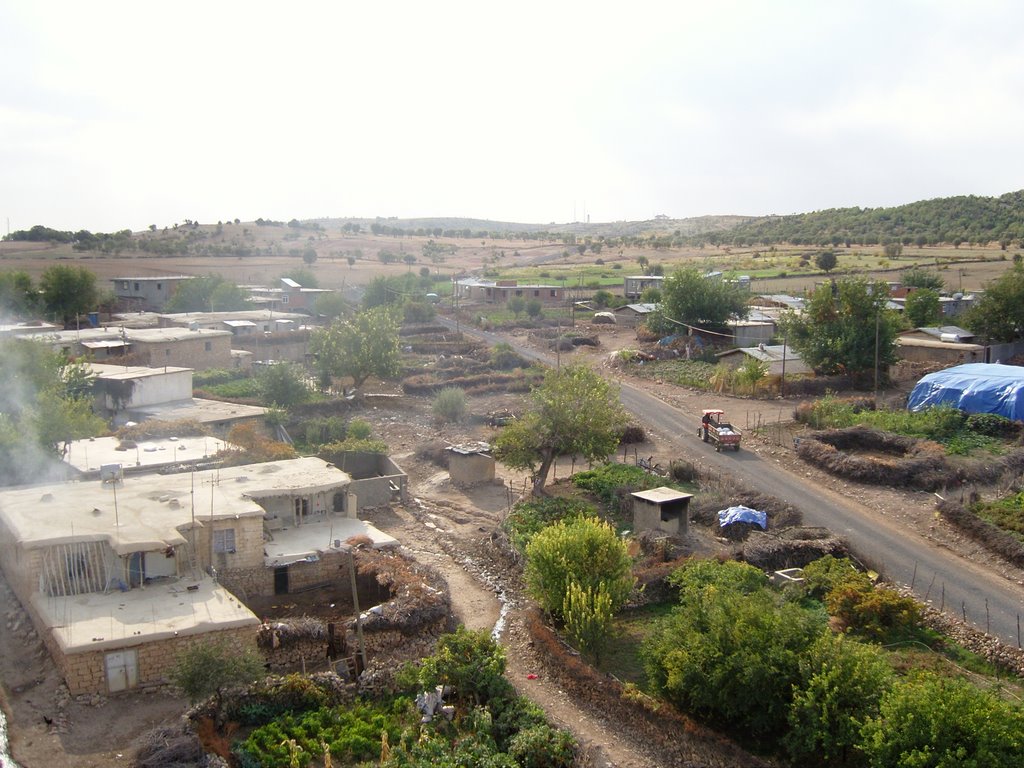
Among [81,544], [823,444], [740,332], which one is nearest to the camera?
[81,544]

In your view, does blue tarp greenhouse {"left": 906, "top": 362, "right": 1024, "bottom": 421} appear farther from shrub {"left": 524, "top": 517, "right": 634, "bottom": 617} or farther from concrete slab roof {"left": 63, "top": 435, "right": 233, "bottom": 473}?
concrete slab roof {"left": 63, "top": 435, "right": 233, "bottom": 473}

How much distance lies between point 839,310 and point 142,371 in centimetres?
2439

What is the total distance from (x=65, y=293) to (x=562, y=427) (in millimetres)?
38275

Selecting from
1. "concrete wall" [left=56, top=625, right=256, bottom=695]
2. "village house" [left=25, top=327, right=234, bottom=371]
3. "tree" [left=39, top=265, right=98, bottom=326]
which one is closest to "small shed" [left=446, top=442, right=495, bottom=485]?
"concrete wall" [left=56, top=625, right=256, bottom=695]

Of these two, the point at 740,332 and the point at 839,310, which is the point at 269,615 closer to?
the point at 839,310

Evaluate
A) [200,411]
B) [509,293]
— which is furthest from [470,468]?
[509,293]

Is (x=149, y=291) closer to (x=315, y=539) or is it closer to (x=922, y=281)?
(x=315, y=539)

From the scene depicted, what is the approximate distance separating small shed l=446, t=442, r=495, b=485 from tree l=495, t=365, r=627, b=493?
1.28 metres

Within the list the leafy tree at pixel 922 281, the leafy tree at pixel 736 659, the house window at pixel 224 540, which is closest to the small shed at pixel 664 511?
the leafy tree at pixel 736 659

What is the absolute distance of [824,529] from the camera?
742 inches

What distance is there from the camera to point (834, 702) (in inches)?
430

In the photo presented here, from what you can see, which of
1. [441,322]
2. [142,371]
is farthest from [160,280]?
[142,371]

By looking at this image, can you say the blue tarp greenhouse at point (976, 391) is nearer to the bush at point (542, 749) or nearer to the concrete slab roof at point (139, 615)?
the bush at point (542, 749)

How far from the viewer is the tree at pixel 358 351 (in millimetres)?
32656
